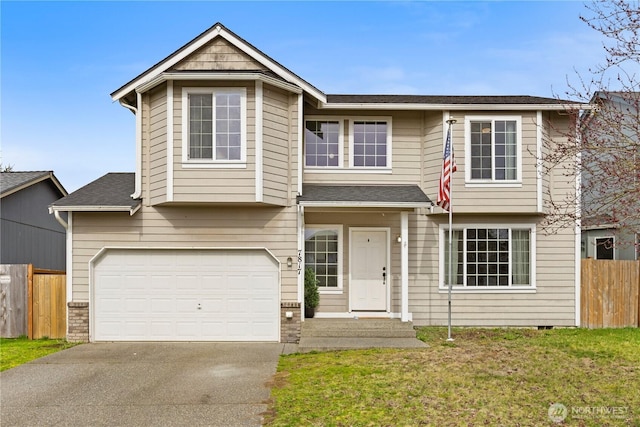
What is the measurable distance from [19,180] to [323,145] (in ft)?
38.2

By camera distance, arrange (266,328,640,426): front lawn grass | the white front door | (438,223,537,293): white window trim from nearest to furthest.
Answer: (266,328,640,426): front lawn grass → (438,223,537,293): white window trim → the white front door

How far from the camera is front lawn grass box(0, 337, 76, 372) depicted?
408 inches

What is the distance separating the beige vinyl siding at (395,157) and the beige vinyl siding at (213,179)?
2.49 meters

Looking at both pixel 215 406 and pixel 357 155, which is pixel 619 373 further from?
pixel 357 155

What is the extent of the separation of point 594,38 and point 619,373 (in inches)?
207

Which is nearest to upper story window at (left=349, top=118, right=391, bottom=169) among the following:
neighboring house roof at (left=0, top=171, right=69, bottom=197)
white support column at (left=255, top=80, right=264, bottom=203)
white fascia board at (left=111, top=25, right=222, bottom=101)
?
white support column at (left=255, top=80, right=264, bottom=203)

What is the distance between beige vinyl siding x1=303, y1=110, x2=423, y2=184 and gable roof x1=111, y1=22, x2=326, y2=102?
1.77 meters

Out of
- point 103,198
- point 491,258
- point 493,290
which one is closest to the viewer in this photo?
point 103,198

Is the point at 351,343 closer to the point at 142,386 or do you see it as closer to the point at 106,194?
the point at 142,386

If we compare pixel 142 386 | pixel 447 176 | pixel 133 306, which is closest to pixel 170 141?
pixel 133 306

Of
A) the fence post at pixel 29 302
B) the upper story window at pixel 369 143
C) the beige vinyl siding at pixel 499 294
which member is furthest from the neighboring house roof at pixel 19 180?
the beige vinyl siding at pixel 499 294

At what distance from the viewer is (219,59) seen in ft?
40.3

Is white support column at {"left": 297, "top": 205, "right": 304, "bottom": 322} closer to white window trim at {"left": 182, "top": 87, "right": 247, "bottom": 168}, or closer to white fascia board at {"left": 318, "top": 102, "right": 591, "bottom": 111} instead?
white window trim at {"left": 182, "top": 87, "right": 247, "bottom": 168}

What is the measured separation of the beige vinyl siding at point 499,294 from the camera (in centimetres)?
1352
